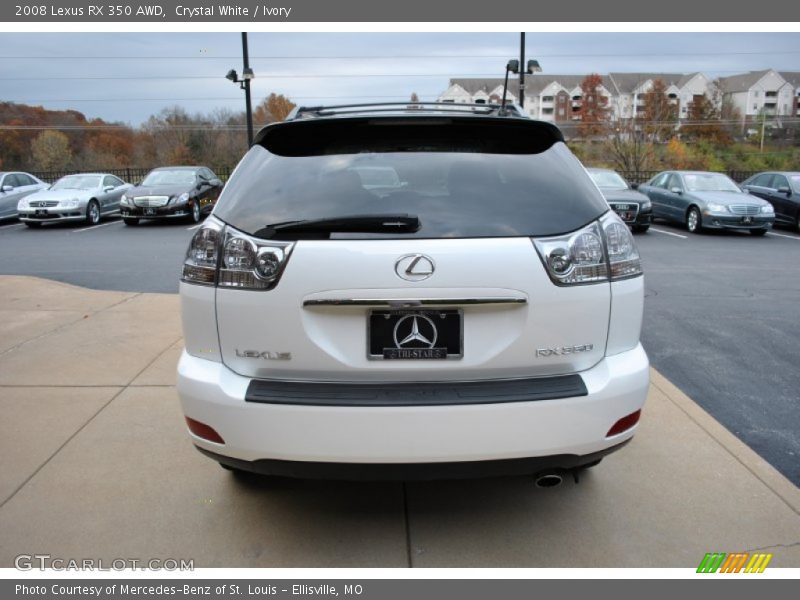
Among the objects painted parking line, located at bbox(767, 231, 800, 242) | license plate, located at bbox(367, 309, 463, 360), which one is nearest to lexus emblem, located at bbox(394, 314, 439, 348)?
license plate, located at bbox(367, 309, 463, 360)

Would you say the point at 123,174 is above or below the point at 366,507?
above

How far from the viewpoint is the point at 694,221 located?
15.6 m

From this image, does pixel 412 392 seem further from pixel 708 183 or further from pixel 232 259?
pixel 708 183

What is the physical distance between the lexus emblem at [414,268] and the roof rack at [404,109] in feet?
3.05

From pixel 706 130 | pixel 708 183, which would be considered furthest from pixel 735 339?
pixel 706 130

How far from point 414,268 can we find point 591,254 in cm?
70

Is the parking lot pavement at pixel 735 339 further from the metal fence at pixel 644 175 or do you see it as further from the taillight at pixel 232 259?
the metal fence at pixel 644 175

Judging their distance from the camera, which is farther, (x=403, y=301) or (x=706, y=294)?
(x=706, y=294)

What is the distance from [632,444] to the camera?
3723 mm

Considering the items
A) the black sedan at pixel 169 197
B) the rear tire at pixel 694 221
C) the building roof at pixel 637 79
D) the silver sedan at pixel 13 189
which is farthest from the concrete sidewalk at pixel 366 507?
the building roof at pixel 637 79

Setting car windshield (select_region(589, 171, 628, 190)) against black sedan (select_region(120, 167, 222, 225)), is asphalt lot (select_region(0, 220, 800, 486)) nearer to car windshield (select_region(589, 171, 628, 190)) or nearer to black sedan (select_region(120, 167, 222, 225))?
black sedan (select_region(120, 167, 222, 225))

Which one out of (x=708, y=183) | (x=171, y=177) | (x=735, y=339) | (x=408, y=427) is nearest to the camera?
(x=408, y=427)

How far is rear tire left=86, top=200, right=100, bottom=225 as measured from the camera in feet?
56.3

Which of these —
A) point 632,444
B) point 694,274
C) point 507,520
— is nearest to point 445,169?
point 507,520
